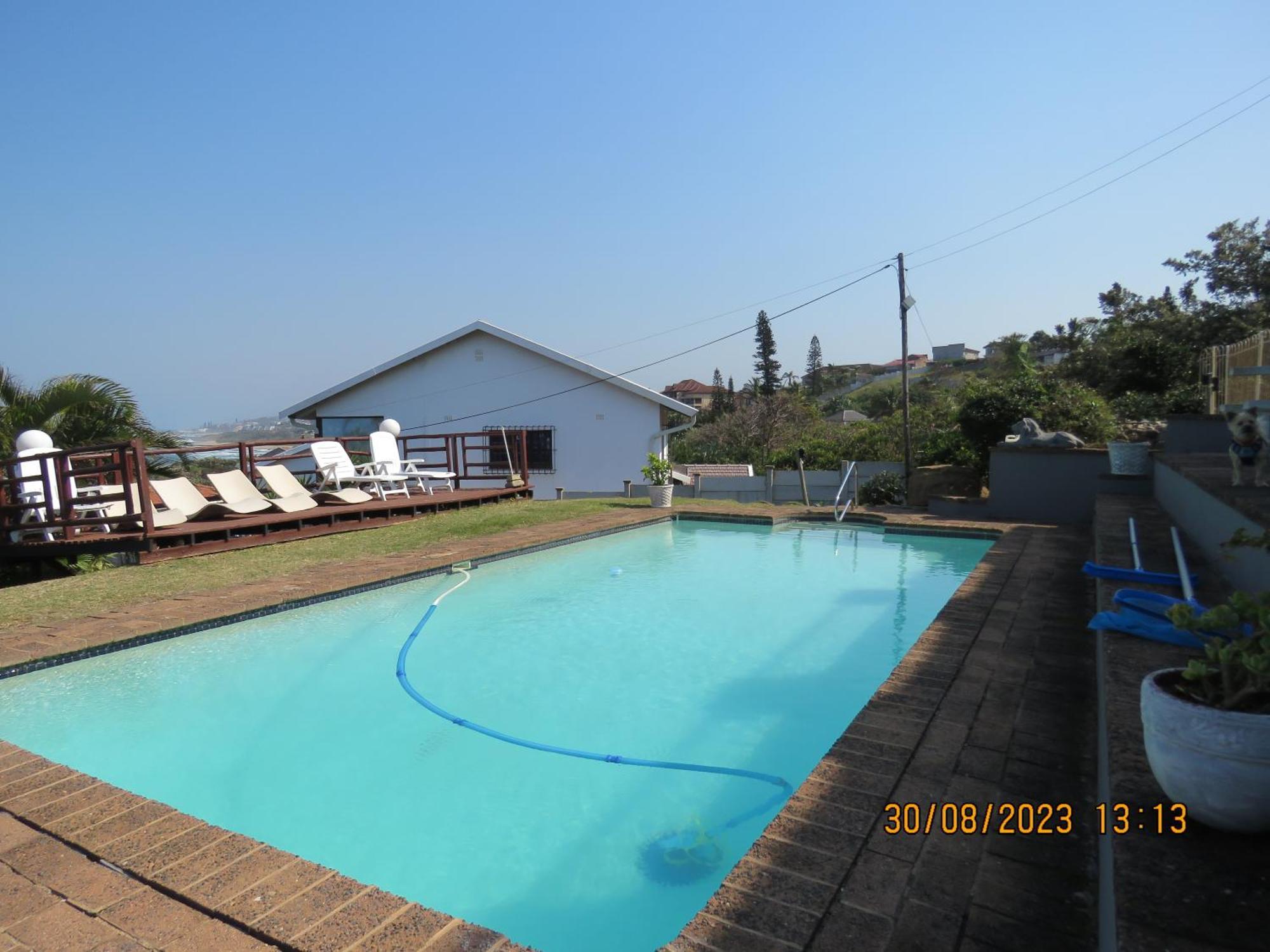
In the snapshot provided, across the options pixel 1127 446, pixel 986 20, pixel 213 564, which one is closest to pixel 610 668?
pixel 213 564

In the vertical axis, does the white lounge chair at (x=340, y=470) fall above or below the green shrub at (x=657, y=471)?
above

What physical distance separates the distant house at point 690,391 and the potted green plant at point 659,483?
5535cm

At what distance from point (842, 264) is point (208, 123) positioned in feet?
44.8

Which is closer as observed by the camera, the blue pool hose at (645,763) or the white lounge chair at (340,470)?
the blue pool hose at (645,763)

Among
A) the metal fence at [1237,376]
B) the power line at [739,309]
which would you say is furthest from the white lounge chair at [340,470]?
the metal fence at [1237,376]

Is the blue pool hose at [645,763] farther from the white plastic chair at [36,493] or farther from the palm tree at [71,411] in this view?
the palm tree at [71,411]

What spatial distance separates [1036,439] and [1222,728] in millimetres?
9297

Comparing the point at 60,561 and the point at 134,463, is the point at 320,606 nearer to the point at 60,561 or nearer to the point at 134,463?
the point at 134,463

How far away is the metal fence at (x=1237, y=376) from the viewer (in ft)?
23.8

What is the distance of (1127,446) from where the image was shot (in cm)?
830

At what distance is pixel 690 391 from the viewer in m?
76.2

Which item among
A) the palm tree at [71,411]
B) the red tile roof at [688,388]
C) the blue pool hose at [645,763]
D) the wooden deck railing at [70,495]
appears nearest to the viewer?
the blue pool hose at [645,763]

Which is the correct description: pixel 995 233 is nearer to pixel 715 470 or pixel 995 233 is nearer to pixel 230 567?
pixel 715 470

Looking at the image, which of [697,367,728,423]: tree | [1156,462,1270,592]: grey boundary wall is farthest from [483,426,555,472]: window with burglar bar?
[697,367,728,423]: tree
